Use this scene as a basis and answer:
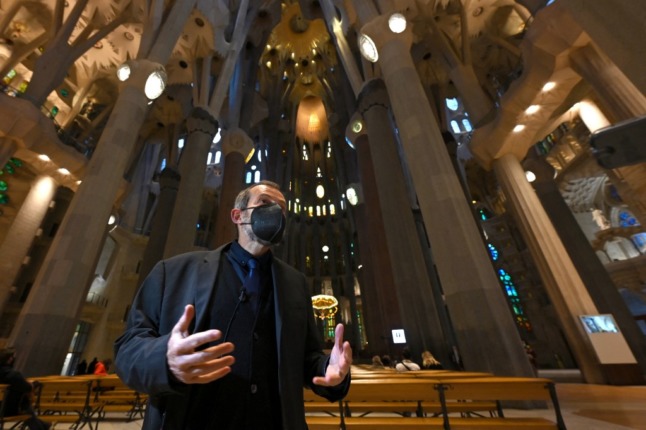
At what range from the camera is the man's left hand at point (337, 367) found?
1.15 meters

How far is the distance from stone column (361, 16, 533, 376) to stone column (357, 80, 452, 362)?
336cm

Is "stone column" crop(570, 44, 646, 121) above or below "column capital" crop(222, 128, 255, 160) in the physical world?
below

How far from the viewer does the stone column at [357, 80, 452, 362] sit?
8.91 m

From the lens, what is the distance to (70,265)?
624 cm

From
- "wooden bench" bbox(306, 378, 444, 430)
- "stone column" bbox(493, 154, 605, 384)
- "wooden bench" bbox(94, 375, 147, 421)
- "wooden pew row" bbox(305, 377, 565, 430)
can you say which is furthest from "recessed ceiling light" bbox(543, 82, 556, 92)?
"wooden bench" bbox(94, 375, 147, 421)

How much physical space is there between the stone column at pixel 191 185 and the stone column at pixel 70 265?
10.5 ft

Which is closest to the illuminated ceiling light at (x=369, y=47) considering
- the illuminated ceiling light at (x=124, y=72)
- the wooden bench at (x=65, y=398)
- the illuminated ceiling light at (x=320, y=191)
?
the illuminated ceiling light at (x=124, y=72)

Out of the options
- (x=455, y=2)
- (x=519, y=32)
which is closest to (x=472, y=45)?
(x=519, y=32)

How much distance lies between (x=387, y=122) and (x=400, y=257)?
5523mm

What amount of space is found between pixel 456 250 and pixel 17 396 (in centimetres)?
683

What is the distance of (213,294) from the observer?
3.96ft

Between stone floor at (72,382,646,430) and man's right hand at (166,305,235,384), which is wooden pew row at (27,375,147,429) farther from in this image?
man's right hand at (166,305,235,384)

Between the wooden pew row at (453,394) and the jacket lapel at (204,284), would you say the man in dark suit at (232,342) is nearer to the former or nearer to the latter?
the jacket lapel at (204,284)

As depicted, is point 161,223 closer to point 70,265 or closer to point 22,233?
point 22,233
